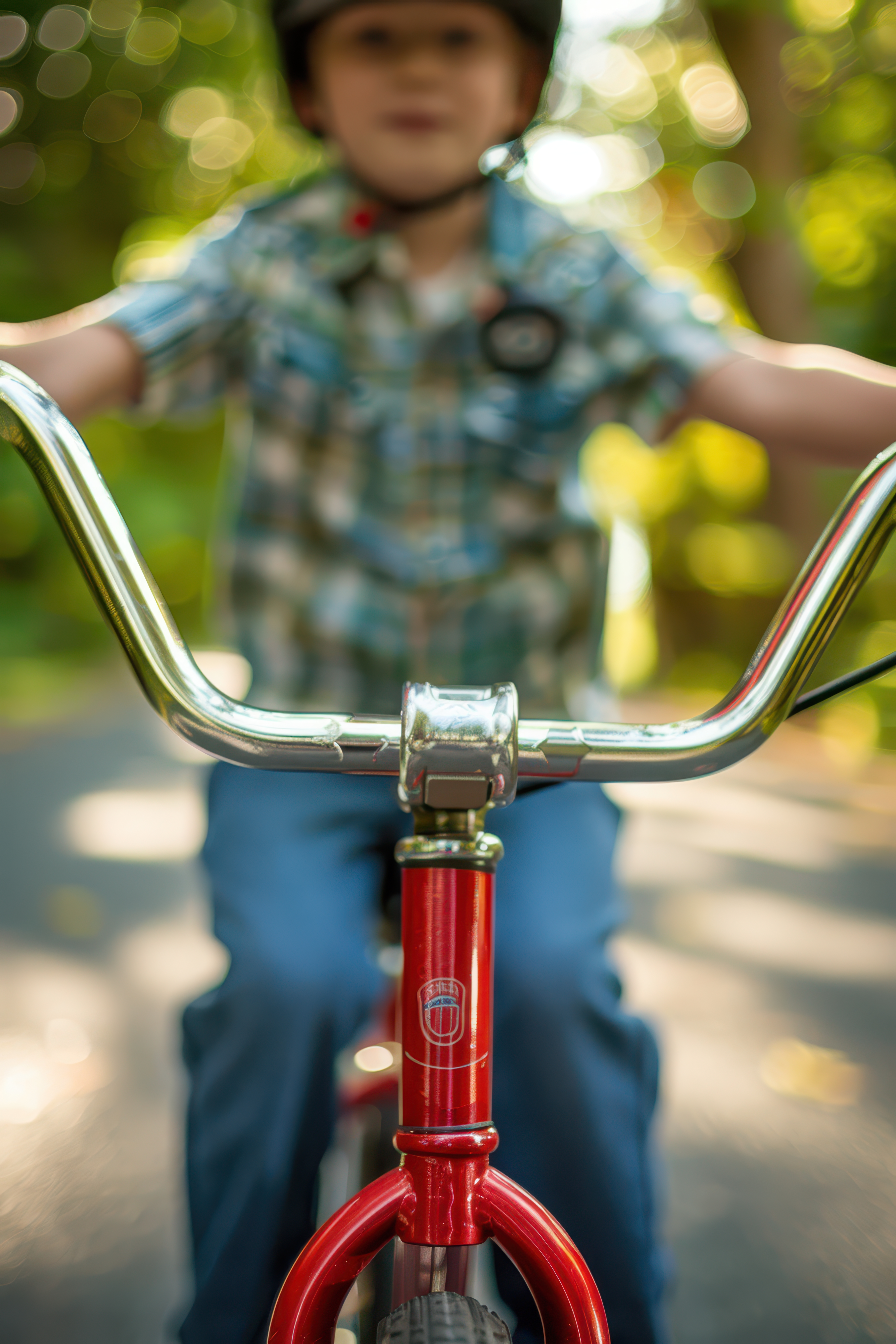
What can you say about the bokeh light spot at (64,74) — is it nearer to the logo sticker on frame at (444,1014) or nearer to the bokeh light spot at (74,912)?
the bokeh light spot at (74,912)

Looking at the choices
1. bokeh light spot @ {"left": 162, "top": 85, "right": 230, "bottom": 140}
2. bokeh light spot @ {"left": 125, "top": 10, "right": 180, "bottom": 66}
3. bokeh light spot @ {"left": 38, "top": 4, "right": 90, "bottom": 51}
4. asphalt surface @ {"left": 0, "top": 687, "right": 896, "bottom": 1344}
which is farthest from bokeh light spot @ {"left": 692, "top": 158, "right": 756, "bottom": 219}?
asphalt surface @ {"left": 0, "top": 687, "right": 896, "bottom": 1344}

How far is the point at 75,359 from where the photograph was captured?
1.05 metres

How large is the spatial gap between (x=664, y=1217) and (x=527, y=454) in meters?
1.24

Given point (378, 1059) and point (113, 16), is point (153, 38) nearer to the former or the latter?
point (113, 16)

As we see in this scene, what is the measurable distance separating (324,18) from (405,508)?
0.48m

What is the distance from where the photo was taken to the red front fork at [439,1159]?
0.68 m

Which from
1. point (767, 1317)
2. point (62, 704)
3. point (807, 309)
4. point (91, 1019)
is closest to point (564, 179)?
point (807, 309)

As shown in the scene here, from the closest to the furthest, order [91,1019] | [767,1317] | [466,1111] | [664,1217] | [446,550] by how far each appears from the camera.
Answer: [466,1111]
[446,550]
[767,1317]
[664,1217]
[91,1019]

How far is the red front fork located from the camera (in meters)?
0.68

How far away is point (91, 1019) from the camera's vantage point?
239 centimetres

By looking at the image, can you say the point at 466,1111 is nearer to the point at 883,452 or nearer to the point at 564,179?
the point at 883,452

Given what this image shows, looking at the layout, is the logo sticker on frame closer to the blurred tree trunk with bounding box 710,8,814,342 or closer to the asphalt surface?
the asphalt surface

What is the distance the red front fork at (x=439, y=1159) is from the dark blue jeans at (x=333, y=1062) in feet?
0.90

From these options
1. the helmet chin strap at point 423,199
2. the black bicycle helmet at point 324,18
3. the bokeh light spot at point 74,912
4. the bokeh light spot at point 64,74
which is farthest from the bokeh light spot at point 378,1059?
the bokeh light spot at point 64,74
